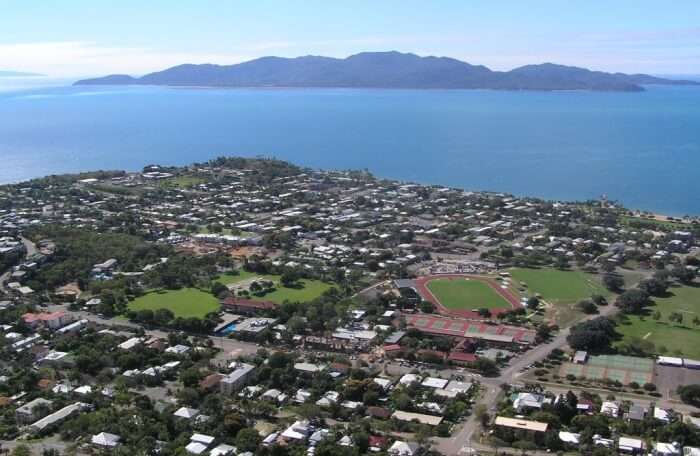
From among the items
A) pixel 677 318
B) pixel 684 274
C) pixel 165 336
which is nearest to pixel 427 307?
pixel 677 318

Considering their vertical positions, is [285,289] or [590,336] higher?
[590,336]

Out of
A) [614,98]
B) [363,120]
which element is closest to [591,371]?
[363,120]

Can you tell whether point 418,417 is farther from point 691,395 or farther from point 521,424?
point 691,395

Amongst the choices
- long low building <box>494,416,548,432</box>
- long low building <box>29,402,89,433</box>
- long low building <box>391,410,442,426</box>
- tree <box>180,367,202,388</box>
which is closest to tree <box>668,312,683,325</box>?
long low building <box>494,416,548,432</box>

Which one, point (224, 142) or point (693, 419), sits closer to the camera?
point (693, 419)

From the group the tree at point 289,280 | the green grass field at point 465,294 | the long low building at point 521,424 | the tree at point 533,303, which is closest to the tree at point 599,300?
the tree at point 533,303

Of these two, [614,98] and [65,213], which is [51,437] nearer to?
[65,213]

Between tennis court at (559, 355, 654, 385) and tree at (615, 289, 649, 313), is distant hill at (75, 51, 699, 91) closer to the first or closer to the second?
tree at (615, 289, 649, 313)
